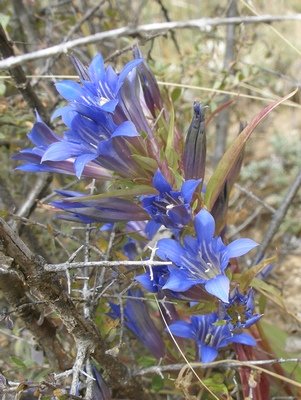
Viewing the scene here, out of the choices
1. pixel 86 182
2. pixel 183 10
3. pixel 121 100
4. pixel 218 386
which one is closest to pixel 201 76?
pixel 86 182

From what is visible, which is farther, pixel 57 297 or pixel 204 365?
pixel 204 365

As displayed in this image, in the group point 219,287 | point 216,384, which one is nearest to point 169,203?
point 219,287

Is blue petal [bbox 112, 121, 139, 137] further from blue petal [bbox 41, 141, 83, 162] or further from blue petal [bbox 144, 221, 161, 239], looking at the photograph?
blue petal [bbox 144, 221, 161, 239]

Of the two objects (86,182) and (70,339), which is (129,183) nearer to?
(70,339)

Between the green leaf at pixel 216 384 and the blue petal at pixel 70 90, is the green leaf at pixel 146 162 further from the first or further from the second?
the green leaf at pixel 216 384

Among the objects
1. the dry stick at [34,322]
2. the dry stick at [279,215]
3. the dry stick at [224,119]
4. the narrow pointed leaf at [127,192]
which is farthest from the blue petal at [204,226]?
the dry stick at [224,119]

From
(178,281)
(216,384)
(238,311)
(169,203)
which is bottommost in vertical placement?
(216,384)

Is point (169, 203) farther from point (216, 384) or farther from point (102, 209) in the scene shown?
point (216, 384)
